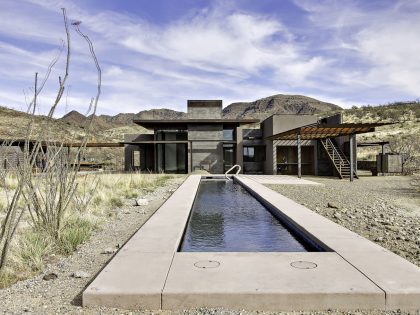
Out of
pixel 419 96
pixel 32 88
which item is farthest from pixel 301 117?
pixel 419 96

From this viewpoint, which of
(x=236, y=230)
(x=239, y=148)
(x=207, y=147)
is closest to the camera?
(x=236, y=230)

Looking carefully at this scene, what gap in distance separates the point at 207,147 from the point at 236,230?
61.9 ft

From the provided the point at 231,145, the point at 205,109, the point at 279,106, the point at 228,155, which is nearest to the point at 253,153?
the point at 231,145

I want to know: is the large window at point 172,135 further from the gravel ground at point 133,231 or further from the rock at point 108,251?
the rock at point 108,251

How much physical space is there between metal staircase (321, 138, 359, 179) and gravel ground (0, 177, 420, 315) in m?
8.20

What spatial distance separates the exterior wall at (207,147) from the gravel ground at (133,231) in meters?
13.4

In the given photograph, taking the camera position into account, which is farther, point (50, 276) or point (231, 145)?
point (231, 145)

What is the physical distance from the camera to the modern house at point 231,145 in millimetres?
24406

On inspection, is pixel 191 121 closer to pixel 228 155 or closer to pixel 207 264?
pixel 228 155

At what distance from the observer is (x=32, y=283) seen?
4250 millimetres

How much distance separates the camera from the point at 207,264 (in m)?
4.49

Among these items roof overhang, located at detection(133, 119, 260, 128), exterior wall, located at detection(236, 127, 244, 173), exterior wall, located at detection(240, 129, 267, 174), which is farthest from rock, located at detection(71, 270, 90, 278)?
exterior wall, located at detection(240, 129, 267, 174)

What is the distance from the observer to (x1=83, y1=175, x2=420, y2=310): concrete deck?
3494 millimetres

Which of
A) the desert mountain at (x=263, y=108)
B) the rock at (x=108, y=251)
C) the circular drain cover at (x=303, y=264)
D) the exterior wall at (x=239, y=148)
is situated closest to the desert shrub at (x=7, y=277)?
the rock at (x=108, y=251)
